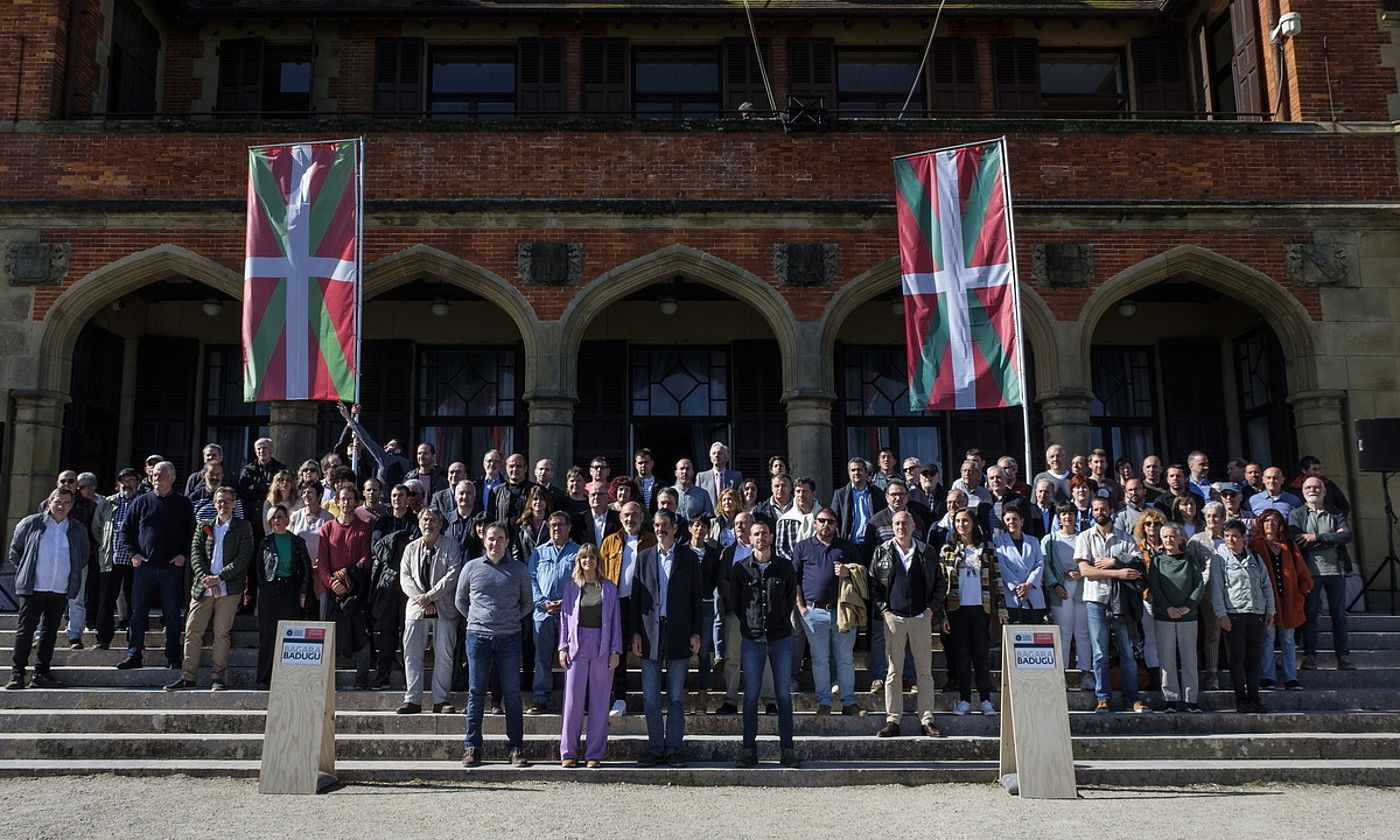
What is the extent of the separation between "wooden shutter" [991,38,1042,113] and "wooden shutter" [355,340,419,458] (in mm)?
9236

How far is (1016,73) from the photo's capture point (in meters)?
15.5

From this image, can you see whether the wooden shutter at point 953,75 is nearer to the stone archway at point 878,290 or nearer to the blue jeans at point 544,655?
the stone archway at point 878,290

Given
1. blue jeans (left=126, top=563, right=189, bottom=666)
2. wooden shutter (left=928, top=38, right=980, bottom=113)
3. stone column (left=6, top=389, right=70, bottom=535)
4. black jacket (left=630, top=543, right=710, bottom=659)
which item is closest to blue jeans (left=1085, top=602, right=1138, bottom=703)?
black jacket (left=630, top=543, right=710, bottom=659)

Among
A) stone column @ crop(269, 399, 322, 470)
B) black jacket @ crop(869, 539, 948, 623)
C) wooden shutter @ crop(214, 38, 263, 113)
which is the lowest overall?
black jacket @ crop(869, 539, 948, 623)

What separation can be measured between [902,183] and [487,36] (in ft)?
23.7

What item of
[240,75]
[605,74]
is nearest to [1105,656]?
[605,74]

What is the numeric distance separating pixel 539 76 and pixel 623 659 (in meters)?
10.1

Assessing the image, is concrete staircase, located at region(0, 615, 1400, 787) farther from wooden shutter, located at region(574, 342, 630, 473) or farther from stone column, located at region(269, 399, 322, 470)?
wooden shutter, located at region(574, 342, 630, 473)

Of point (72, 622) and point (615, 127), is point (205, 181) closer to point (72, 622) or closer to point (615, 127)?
point (615, 127)

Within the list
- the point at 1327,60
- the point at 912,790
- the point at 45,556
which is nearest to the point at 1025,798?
the point at 912,790

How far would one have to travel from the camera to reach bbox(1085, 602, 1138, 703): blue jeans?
327 inches

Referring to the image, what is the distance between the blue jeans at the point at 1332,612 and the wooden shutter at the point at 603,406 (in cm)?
824

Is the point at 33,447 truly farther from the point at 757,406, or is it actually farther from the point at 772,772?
the point at 772,772

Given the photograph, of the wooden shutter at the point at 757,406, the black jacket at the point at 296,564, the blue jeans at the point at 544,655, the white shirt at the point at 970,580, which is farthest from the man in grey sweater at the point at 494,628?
the wooden shutter at the point at 757,406
